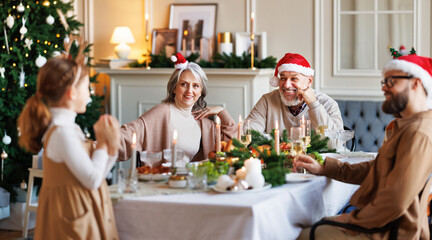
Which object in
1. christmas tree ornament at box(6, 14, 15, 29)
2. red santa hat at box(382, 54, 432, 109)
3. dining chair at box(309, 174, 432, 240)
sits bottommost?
dining chair at box(309, 174, 432, 240)

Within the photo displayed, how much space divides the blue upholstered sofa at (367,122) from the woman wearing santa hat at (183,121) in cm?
158

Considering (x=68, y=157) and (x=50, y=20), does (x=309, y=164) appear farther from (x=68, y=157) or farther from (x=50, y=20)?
(x=50, y=20)

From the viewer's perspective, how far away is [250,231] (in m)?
2.35

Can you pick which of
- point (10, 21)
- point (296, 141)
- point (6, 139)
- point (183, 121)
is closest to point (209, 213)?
point (296, 141)

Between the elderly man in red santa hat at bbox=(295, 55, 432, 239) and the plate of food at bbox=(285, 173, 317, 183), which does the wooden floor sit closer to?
the plate of food at bbox=(285, 173, 317, 183)

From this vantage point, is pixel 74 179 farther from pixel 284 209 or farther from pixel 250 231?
pixel 284 209

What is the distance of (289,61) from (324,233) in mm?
1969

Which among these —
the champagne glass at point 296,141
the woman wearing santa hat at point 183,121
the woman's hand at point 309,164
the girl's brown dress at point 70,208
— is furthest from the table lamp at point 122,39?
the girl's brown dress at point 70,208

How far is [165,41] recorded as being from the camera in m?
6.37

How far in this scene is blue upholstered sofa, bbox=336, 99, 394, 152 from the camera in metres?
5.29

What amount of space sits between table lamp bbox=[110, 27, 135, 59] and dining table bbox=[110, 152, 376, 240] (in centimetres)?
372

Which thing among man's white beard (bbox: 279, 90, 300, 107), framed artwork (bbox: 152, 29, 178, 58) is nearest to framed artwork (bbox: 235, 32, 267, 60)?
framed artwork (bbox: 152, 29, 178, 58)

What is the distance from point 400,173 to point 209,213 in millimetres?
787

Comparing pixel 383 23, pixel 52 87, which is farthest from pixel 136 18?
pixel 52 87
